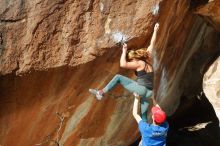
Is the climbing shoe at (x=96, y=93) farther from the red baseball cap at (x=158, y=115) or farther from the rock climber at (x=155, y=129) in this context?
the red baseball cap at (x=158, y=115)

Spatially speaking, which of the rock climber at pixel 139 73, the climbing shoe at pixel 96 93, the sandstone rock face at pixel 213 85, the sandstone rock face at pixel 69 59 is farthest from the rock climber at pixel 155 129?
the sandstone rock face at pixel 213 85

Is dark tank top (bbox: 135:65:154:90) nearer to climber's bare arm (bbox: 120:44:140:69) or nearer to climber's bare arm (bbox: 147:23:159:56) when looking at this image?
climber's bare arm (bbox: 120:44:140:69)

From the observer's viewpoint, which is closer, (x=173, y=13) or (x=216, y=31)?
(x=173, y=13)

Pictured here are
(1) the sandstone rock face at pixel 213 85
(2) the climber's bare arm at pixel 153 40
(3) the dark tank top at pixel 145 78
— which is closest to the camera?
(3) the dark tank top at pixel 145 78

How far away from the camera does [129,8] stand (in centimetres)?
771

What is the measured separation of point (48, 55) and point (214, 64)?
12.0ft

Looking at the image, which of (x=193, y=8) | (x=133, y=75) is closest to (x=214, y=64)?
(x=193, y=8)

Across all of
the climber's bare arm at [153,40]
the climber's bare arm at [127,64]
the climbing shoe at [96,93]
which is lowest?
the climbing shoe at [96,93]

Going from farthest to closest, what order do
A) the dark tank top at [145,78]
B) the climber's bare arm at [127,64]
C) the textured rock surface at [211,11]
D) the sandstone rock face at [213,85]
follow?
1. the sandstone rock face at [213,85]
2. the textured rock surface at [211,11]
3. the dark tank top at [145,78]
4. the climber's bare arm at [127,64]

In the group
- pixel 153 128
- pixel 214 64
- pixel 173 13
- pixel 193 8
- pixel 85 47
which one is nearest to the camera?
pixel 153 128

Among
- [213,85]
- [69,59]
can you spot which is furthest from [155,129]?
[213,85]

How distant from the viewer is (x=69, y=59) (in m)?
7.77

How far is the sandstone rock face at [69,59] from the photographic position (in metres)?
7.44

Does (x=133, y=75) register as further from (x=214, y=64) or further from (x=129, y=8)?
(x=214, y=64)
